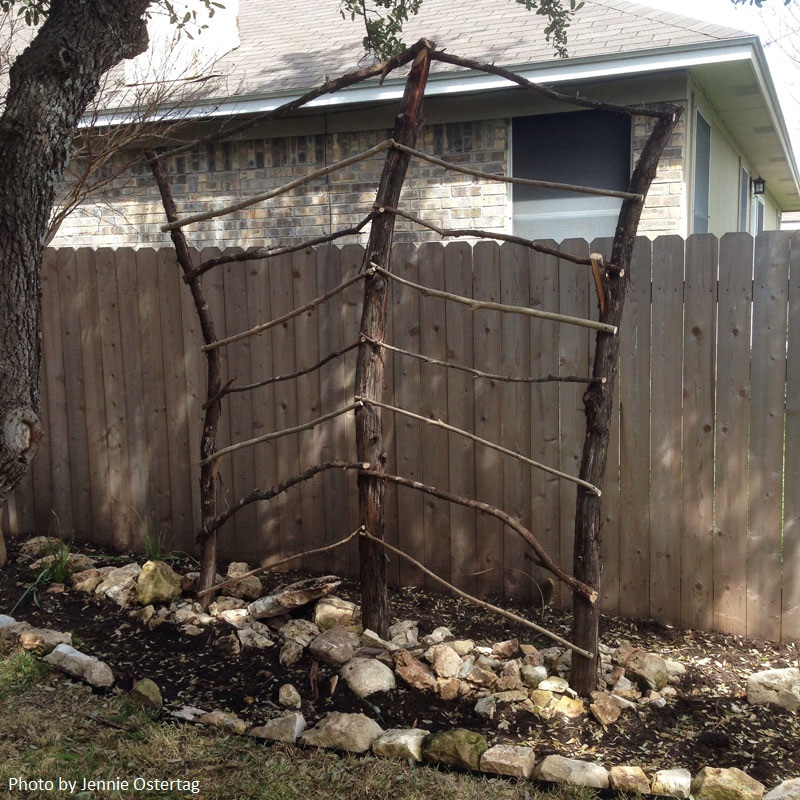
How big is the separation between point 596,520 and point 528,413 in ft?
3.45

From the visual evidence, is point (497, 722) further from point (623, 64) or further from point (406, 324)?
point (623, 64)

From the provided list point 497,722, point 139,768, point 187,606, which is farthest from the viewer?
point 187,606

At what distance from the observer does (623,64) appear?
6688 millimetres

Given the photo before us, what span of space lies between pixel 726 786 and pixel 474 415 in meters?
2.29

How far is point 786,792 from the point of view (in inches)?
112

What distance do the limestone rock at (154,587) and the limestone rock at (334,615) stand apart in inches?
33.4

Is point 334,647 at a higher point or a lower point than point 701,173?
lower

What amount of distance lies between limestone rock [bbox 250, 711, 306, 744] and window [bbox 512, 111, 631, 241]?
520 centimetres

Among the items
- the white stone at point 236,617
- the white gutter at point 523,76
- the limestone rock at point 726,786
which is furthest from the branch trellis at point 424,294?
the white gutter at point 523,76

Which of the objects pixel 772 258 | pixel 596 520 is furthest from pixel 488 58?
pixel 596 520

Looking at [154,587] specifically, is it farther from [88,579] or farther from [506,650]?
[506,650]

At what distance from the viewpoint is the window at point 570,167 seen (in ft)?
23.8

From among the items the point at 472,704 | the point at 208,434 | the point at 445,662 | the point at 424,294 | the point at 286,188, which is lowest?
the point at 472,704

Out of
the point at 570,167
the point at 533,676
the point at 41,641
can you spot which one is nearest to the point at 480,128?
the point at 570,167
